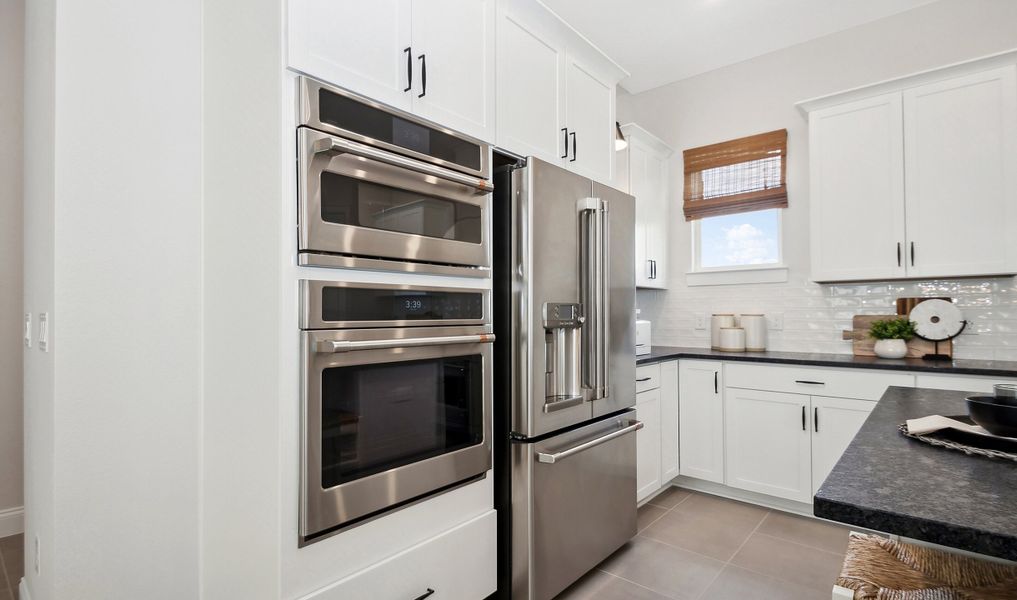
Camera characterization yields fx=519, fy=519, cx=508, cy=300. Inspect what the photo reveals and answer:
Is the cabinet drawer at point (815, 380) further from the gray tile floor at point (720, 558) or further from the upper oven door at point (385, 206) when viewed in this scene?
the upper oven door at point (385, 206)

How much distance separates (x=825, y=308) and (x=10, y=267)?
16.0 ft

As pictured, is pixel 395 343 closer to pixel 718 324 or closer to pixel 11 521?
pixel 11 521

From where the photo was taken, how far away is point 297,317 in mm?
1378

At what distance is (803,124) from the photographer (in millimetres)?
3586

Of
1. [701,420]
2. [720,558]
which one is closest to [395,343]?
[720,558]

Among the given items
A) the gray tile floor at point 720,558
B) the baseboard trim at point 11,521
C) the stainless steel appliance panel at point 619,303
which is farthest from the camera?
the baseboard trim at point 11,521

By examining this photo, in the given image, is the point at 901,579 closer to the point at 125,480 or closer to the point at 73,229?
the point at 125,480

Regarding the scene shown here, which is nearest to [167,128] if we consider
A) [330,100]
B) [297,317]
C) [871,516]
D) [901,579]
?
[330,100]

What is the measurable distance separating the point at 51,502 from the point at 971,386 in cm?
376

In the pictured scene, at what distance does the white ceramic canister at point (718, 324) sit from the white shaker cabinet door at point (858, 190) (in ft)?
2.07

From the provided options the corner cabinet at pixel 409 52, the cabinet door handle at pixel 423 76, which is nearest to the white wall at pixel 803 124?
the corner cabinet at pixel 409 52

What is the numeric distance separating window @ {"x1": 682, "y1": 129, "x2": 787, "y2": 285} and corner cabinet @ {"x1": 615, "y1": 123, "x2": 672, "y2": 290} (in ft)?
0.65

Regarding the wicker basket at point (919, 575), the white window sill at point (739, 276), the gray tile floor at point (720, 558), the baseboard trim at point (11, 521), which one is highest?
the white window sill at point (739, 276)

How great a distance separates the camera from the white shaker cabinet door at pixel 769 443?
3.04 meters
